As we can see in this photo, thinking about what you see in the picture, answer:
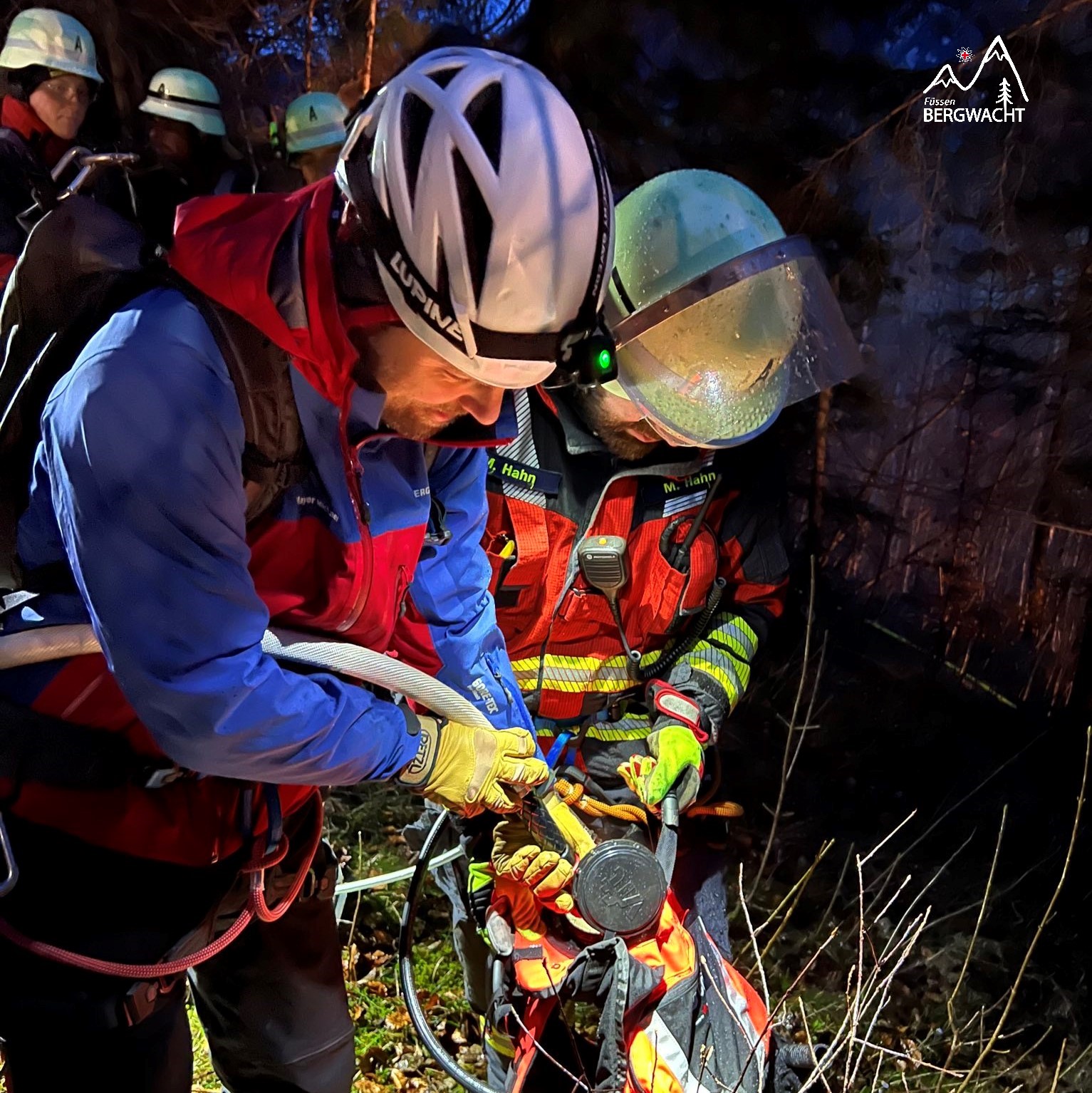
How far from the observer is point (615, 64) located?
16.5ft

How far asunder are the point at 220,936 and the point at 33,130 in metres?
5.11

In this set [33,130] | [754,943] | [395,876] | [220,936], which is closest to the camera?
[754,943]

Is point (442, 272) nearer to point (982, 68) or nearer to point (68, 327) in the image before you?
point (68, 327)

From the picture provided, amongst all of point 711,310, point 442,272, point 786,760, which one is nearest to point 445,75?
point 442,272

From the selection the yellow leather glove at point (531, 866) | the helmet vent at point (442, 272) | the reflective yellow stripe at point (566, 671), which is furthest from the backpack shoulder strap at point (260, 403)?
the reflective yellow stripe at point (566, 671)

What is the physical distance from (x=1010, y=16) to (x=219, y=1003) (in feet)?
16.3

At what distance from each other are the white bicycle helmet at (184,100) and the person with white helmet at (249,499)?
17.8 feet

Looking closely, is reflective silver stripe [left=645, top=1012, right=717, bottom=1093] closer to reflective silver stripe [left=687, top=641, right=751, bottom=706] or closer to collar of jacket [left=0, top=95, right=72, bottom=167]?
reflective silver stripe [left=687, top=641, right=751, bottom=706]

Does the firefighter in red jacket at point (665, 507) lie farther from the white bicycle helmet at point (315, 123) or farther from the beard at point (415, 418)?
the white bicycle helmet at point (315, 123)

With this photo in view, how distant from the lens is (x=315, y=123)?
20.4 ft

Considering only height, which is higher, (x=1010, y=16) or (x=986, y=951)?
(x=1010, y=16)

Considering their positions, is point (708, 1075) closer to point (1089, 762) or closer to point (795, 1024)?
point (795, 1024)

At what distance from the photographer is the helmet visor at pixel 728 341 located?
276cm

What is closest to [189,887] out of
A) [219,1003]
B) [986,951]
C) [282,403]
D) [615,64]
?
[219,1003]
